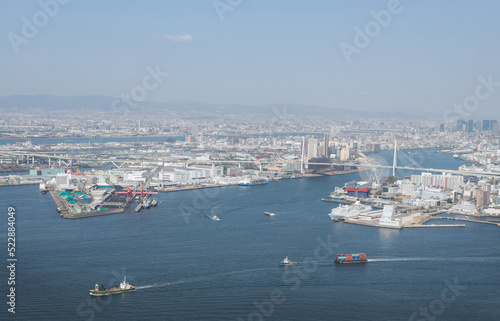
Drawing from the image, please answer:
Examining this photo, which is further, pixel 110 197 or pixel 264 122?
pixel 264 122

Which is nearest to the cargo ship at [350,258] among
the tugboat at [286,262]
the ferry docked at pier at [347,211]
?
the tugboat at [286,262]

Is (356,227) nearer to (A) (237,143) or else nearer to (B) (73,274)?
(B) (73,274)

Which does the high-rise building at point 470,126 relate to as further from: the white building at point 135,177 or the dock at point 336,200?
the white building at point 135,177

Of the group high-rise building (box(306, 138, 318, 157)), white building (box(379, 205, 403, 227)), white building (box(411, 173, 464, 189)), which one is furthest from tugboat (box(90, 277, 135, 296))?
high-rise building (box(306, 138, 318, 157))

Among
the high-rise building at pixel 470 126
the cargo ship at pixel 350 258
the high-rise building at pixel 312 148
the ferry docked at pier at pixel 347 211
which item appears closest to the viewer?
the cargo ship at pixel 350 258

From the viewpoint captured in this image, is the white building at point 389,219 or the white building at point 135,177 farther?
the white building at point 135,177

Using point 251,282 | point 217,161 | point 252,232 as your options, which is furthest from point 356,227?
point 217,161
